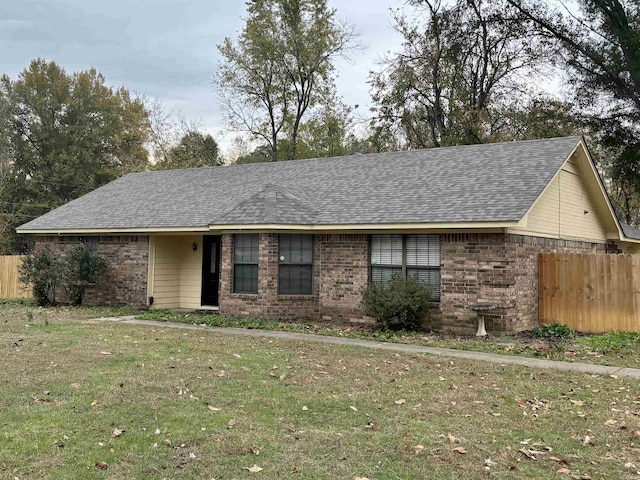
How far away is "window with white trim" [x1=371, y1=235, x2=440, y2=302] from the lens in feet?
41.6

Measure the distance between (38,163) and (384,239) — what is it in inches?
1407

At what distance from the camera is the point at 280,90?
118 feet

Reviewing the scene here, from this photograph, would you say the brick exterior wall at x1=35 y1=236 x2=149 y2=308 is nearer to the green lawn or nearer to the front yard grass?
the front yard grass

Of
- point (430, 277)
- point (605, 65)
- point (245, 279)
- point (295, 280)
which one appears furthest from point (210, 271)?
point (605, 65)

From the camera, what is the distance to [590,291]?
41.7 ft

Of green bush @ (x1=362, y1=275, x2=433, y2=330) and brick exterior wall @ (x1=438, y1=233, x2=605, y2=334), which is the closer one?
brick exterior wall @ (x1=438, y1=233, x2=605, y2=334)

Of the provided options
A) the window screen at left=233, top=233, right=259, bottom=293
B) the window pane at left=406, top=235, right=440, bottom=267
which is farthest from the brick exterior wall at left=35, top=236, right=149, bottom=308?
the window pane at left=406, top=235, right=440, bottom=267

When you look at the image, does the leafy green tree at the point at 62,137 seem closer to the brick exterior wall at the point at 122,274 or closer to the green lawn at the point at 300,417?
the brick exterior wall at the point at 122,274

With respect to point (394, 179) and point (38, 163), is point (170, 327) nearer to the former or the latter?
point (394, 179)

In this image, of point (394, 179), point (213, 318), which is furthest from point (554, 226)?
point (213, 318)

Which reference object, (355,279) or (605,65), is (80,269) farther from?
(605,65)

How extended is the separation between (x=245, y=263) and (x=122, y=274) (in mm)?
4965

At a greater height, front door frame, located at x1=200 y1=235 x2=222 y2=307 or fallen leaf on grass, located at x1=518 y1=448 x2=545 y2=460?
front door frame, located at x1=200 y1=235 x2=222 y2=307

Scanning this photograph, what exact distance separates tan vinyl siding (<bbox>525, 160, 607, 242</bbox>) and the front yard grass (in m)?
2.77
